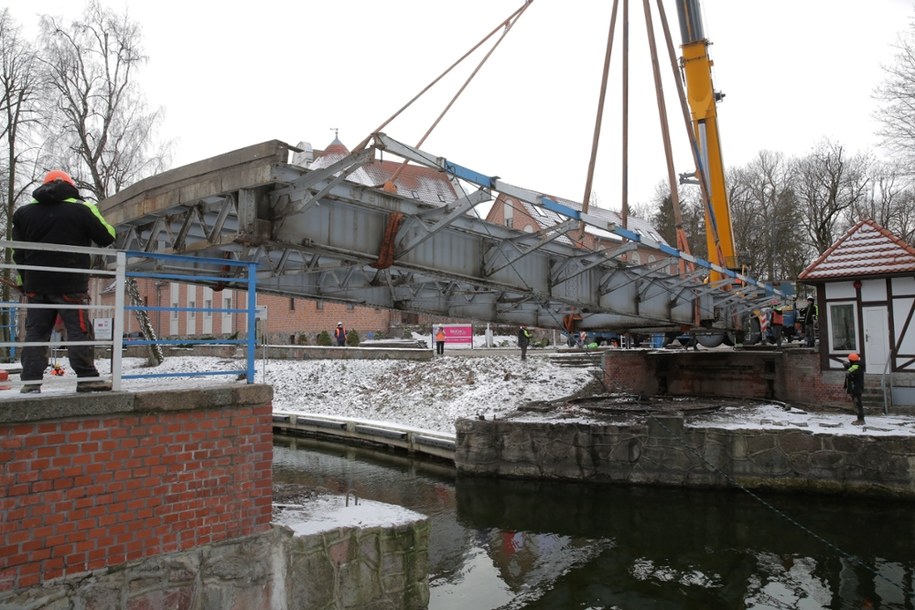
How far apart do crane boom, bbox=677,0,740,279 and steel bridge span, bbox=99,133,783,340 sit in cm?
296

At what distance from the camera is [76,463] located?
4426mm

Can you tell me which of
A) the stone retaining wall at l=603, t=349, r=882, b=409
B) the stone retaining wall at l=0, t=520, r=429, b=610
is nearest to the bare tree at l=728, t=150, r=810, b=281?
the stone retaining wall at l=603, t=349, r=882, b=409

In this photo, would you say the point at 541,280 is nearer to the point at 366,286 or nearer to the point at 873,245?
the point at 366,286

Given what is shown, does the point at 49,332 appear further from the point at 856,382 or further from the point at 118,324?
the point at 856,382

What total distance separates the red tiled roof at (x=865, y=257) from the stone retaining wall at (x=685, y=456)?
5208mm

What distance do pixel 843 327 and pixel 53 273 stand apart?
17036 millimetres

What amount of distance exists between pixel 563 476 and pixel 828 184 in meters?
36.4

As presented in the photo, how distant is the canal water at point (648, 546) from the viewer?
822 cm

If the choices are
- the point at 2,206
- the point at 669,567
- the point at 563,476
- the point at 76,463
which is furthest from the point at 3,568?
the point at 2,206

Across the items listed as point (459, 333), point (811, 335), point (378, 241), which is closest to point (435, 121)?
point (378, 241)

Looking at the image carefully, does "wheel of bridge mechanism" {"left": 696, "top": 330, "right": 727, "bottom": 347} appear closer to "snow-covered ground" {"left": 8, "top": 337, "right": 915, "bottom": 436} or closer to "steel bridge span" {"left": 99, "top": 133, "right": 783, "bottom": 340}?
"snow-covered ground" {"left": 8, "top": 337, "right": 915, "bottom": 436}

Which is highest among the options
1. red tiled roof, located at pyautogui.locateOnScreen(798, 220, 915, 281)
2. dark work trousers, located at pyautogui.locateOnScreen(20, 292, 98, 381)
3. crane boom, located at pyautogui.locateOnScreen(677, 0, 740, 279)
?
crane boom, located at pyautogui.locateOnScreen(677, 0, 740, 279)

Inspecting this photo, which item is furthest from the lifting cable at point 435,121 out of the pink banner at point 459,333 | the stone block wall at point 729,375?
the pink banner at point 459,333

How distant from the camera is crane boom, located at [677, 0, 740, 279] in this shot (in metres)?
16.3
